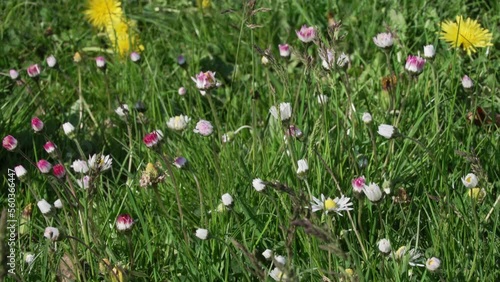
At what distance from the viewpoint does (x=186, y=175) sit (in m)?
2.95

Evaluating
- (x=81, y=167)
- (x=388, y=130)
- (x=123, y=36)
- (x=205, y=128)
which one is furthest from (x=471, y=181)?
(x=123, y=36)

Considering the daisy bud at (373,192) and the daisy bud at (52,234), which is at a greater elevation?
the daisy bud at (373,192)

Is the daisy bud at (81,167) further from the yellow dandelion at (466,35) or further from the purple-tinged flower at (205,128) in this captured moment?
the yellow dandelion at (466,35)

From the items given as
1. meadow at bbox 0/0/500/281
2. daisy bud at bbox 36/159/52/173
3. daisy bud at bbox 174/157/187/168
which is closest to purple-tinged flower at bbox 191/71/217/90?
meadow at bbox 0/0/500/281

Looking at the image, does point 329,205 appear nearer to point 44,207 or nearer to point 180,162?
point 180,162

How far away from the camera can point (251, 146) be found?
10.1ft

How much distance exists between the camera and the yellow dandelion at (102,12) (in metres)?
4.16

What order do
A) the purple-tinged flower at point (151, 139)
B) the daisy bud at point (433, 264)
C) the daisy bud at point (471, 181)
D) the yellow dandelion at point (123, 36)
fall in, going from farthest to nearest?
1. the yellow dandelion at point (123, 36)
2. the purple-tinged flower at point (151, 139)
3. the daisy bud at point (471, 181)
4. the daisy bud at point (433, 264)

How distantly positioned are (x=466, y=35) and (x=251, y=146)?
3.07ft

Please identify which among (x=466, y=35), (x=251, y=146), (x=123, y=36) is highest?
(x=466, y=35)

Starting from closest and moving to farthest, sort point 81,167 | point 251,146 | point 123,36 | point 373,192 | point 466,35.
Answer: point 373,192 → point 81,167 → point 251,146 → point 466,35 → point 123,36

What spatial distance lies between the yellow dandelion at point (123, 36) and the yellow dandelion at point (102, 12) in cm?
3

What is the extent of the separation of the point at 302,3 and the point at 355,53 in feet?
1.28

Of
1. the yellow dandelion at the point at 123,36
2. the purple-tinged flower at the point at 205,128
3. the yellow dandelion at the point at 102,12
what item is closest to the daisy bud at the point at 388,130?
the purple-tinged flower at the point at 205,128
